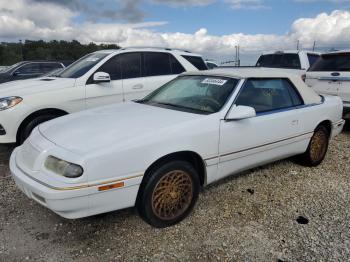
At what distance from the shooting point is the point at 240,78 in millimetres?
4059

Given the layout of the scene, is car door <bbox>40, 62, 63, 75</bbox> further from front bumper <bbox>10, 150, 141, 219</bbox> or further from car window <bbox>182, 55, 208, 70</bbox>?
front bumper <bbox>10, 150, 141, 219</bbox>

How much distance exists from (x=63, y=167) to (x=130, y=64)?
151 inches

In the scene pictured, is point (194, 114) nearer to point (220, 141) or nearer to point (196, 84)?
point (220, 141)

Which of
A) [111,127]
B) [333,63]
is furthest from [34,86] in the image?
[333,63]

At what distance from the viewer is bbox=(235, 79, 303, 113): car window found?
159 inches

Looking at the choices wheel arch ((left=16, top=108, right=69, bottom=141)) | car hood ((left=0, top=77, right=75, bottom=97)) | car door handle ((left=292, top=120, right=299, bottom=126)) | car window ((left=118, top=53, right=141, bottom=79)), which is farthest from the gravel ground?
car window ((left=118, top=53, right=141, bottom=79))

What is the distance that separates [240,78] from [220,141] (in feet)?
2.94

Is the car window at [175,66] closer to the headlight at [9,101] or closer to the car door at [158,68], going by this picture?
the car door at [158,68]

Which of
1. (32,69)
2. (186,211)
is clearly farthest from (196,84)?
(32,69)

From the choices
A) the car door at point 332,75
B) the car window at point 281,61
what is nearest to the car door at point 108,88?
the car door at point 332,75

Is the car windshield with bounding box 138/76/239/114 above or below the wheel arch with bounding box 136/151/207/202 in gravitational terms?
above

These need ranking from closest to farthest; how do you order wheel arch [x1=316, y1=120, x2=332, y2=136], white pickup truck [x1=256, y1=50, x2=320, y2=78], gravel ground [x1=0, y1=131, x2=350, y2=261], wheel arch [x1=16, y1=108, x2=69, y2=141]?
1. gravel ground [x1=0, y1=131, x2=350, y2=261]
2. wheel arch [x1=316, y1=120, x2=332, y2=136]
3. wheel arch [x1=16, y1=108, x2=69, y2=141]
4. white pickup truck [x1=256, y1=50, x2=320, y2=78]

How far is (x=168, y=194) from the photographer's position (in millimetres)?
3338

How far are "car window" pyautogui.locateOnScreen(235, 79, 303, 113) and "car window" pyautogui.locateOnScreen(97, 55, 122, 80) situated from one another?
2.87 m
